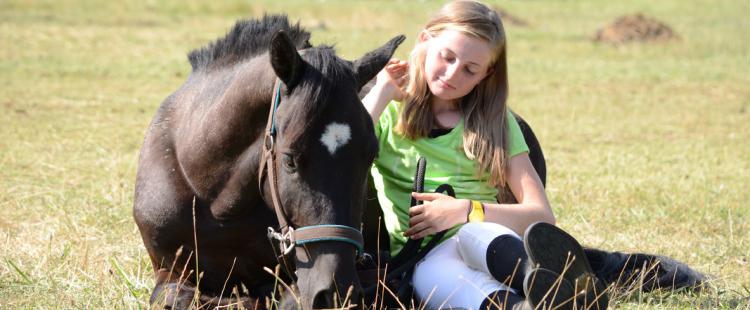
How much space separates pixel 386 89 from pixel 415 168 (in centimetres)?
35

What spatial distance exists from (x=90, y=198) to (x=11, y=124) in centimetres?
292

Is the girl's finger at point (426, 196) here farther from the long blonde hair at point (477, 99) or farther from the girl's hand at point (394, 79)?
the girl's hand at point (394, 79)

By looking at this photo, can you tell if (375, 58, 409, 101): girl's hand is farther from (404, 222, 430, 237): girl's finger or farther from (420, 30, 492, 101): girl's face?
(404, 222, 430, 237): girl's finger

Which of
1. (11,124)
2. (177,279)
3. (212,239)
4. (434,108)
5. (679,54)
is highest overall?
(434,108)

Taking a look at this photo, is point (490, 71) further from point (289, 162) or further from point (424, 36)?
point (289, 162)

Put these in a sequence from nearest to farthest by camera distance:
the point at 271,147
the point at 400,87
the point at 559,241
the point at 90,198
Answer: the point at 271,147 < the point at 559,241 < the point at 400,87 < the point at 90,198

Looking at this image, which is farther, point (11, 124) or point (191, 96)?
point (11, 124)

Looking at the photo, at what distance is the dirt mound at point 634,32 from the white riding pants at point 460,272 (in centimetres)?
1411

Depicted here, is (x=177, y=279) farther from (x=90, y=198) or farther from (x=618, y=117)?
(x=618, y=117)

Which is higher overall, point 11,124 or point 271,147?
point 271,147

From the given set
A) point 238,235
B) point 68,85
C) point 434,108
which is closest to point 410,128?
point 434,108

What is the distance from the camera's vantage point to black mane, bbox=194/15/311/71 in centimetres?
371

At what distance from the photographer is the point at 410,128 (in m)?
4.09

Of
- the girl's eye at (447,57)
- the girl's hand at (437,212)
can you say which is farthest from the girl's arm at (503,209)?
the girl's eye at (447,57)
